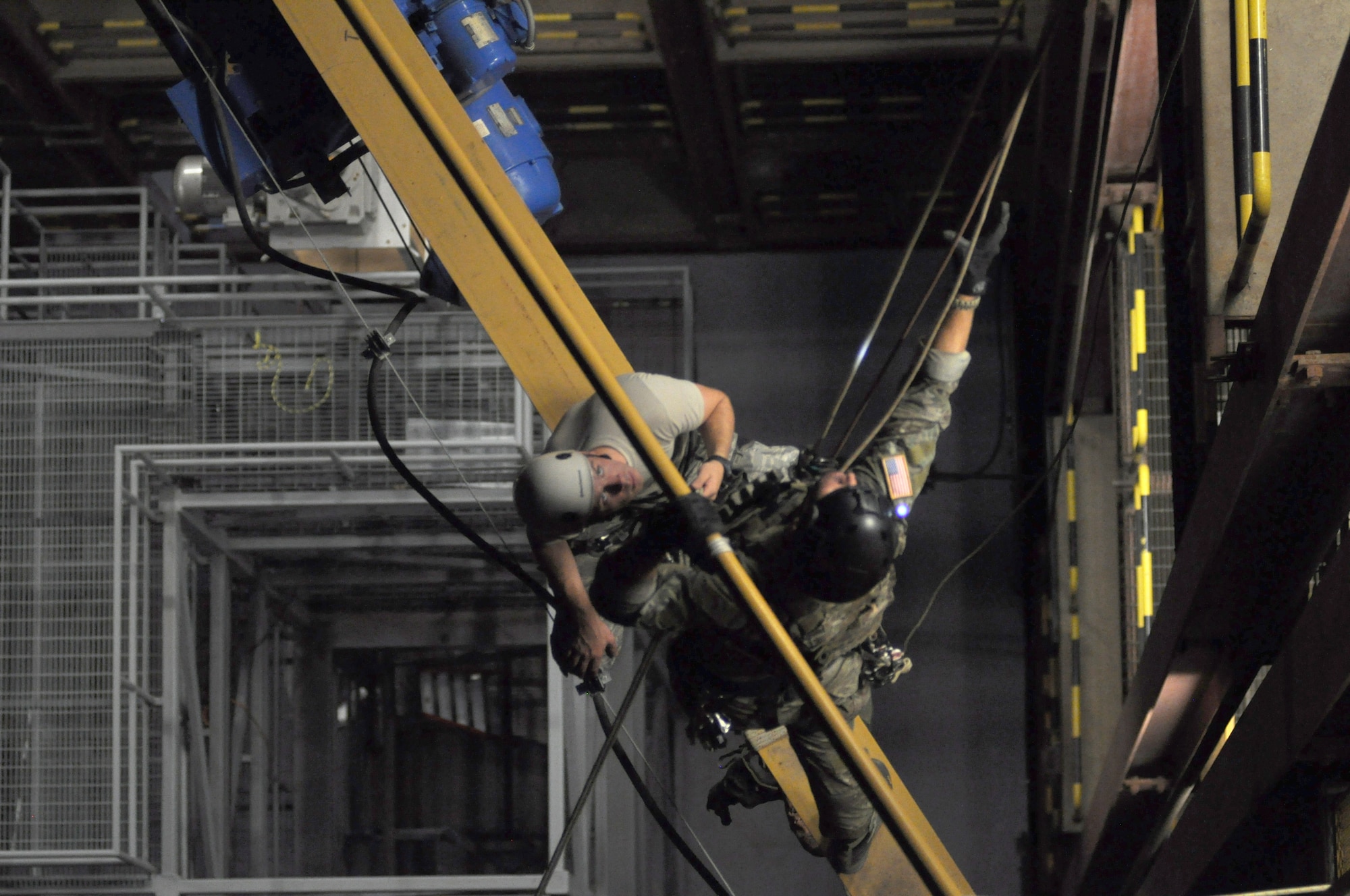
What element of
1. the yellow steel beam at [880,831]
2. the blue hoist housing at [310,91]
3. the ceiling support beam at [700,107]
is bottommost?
the yellow steel beam at [880,831]

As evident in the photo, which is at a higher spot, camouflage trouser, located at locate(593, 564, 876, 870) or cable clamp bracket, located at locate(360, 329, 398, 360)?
cable clamp bracket, located at locate(360, 329, 398, 360)

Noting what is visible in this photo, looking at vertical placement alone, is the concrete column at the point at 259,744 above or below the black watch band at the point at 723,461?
below

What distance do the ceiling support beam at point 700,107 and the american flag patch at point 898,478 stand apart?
541 cm

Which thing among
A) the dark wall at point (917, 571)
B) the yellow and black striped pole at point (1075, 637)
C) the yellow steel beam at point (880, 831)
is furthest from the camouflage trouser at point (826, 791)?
the dark wall at point (917, 571)

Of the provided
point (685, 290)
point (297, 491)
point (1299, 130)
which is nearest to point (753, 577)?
point (1299, 130)

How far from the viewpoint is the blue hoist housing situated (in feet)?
21.7

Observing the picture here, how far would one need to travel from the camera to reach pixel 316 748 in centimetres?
1320

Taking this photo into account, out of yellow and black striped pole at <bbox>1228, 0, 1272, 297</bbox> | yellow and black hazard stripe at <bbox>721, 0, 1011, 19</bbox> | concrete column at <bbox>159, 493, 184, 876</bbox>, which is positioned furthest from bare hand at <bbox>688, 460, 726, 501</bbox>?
yellow and black hazard stripe at <bbox>721, 0, 1011, 19</bbox>

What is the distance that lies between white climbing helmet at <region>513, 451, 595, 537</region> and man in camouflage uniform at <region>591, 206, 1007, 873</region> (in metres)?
0.35

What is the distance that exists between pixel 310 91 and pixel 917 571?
24.8 ft

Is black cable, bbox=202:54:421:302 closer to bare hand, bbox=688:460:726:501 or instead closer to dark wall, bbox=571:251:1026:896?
bare hand, bbox=688:460:726:501

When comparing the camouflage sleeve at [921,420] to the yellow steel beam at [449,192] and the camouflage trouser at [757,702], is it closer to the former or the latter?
the camouflage trouser at [757,702]

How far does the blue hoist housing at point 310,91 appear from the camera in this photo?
6602 millimetres

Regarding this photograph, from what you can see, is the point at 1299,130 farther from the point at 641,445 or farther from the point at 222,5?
the point at 222,5
